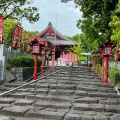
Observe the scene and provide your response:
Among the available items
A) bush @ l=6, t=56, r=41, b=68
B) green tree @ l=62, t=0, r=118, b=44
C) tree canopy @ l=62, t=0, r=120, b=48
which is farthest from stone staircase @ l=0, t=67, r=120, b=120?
→ green tree @ l=62, t=0, r=118, b=44

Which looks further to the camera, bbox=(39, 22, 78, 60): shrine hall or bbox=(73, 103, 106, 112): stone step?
bbox=(39, 22, 78, 60): shrine hall

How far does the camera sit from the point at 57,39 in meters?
41.5

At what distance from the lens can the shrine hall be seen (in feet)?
127

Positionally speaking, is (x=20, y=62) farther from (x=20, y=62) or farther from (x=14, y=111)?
(x=14, y=111)

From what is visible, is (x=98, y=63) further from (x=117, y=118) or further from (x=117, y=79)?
(x=117, y=118)

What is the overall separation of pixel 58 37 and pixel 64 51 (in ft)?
10.5

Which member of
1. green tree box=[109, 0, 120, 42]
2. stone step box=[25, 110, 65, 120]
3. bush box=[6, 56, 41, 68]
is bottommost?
stone step box=[25, 110, 65, 120]

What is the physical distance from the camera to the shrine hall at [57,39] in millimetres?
38709

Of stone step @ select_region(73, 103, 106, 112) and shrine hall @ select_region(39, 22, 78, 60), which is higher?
shrine hall @ select_region(39, 22, 78, 60)

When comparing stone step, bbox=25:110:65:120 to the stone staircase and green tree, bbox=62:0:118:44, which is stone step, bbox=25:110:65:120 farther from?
green tree, bbox=62:0:118:44

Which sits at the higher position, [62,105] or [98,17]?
[98,17]

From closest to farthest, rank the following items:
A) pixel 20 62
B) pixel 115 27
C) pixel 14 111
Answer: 1. pixel 14 111
2. pixel 115 27
3. pixel 20 62

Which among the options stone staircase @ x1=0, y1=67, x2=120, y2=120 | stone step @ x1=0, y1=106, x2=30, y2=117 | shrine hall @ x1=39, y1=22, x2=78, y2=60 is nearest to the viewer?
stone staircase @ x1=0, y1=67, x2=120, y2=120

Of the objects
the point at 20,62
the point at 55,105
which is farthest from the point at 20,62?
the point at 55,105
